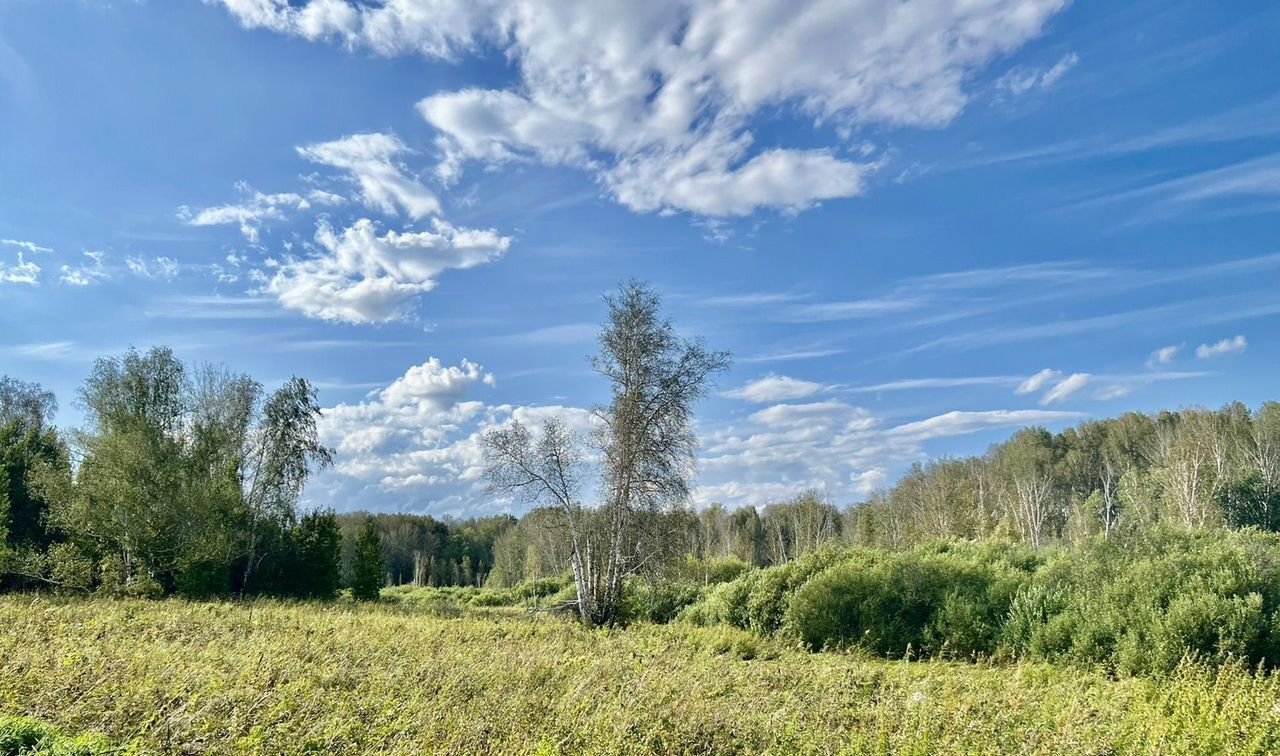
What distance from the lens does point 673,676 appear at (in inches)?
385

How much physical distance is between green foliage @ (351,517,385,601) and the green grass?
84.3 feet

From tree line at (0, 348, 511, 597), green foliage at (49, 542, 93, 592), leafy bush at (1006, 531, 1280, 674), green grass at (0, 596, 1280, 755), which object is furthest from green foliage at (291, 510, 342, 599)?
leafy bush at (1006, 531, 1280, 674)

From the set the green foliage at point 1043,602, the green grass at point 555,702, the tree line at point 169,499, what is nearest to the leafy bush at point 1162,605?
the green foliage at point 1043,602

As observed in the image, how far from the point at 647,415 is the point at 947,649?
9.16 m

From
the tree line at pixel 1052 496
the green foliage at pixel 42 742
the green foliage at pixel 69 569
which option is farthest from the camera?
the tree line at pixel 1052 496

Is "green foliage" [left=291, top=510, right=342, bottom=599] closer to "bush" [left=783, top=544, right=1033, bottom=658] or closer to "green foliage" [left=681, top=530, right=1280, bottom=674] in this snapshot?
"green foliage" [left=681, top=530, right=1280, bottom=674]

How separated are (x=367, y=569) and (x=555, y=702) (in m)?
32.0

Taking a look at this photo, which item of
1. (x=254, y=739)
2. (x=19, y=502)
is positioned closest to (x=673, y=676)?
(x=254, y=739)

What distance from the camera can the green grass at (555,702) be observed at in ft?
22.5

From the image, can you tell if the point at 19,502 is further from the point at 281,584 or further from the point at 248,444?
the point at 281,584

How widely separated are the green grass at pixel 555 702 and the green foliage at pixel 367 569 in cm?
2570

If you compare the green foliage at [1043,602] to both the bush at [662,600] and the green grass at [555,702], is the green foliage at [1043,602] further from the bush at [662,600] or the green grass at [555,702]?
the bush at [662,600]

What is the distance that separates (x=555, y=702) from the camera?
26.7 feet

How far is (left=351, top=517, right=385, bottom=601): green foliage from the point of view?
120 feet
